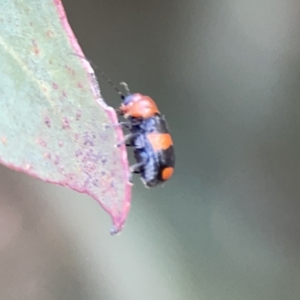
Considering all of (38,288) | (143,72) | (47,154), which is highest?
(47,154)

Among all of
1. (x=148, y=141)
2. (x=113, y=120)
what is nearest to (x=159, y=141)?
(x=148, y=141)

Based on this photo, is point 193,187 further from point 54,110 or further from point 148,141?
point 54,110

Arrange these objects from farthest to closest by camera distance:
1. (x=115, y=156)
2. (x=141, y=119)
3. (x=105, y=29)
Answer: (x=105, y=29)
(x=141, y=119)
(x=115, y=156)

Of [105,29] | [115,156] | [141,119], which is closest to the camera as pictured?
[115,156]

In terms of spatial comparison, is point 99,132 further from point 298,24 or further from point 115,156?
point 298,24

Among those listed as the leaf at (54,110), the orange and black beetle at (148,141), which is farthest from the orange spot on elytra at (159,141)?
the leaf at (54,110)

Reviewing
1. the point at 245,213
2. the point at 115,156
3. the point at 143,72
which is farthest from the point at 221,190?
the point at 115,156

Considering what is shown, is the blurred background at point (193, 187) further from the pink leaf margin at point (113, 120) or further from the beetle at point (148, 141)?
the pink leaf margin at point (113, 120)

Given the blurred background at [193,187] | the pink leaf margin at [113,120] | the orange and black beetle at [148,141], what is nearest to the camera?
the pink leaf margin at [113,120]
